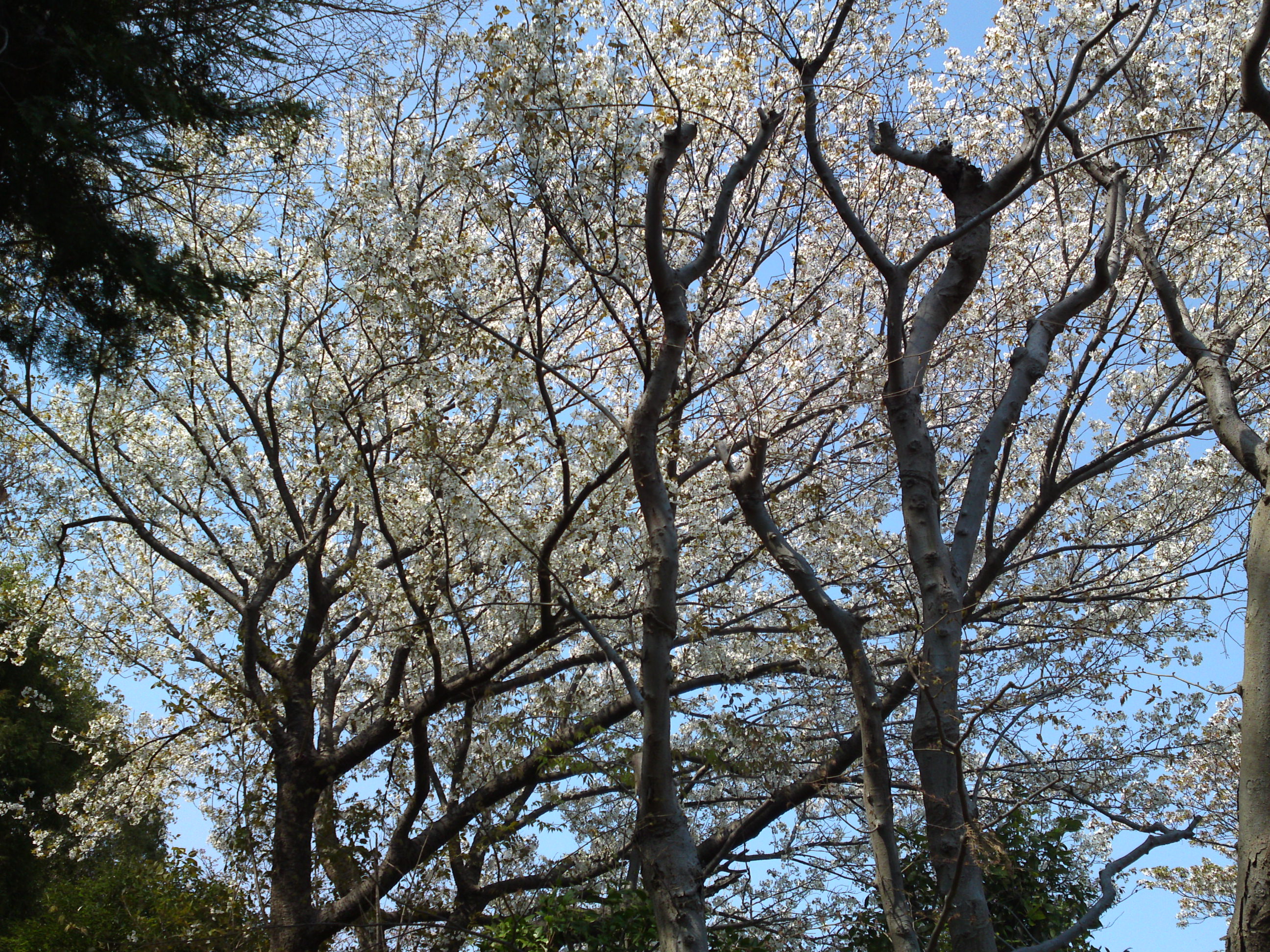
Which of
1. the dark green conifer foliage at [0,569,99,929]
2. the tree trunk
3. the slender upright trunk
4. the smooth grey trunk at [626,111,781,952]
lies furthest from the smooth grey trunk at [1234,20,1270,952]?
the dark green conifer foliage at [0,569,99,929]

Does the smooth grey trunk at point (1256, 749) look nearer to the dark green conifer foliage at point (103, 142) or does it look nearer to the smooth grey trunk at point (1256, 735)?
the smooth grey trunk at point (1256, 735)

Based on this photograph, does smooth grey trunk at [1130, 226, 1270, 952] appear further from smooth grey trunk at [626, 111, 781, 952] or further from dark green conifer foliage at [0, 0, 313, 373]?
dark green conifer foliage at [0, 0, 313, 373]

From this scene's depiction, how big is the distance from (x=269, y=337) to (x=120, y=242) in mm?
3315

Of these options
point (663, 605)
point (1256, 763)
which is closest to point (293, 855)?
point (663, 605)

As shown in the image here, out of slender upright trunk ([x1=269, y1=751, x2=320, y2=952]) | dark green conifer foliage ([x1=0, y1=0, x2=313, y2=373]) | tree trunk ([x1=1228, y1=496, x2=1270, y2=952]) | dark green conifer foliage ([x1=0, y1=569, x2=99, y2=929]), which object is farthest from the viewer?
dark green conifer foliage ([x1=0, y1=569, x2=99, y2=929])

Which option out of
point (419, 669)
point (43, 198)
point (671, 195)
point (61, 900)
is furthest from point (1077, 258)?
point (61, 900)

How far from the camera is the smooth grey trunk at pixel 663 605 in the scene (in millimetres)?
3578

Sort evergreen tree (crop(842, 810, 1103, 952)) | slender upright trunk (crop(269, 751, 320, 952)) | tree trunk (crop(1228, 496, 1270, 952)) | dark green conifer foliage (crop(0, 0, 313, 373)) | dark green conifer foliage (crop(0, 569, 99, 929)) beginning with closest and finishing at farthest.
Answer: tree trunk (crop(1228, 496, 1270, 952)) → dark green conifer foliage (crop(0, 0, 313, 373)) → evergreen tree (crop(842, 810, 1103, 952)) → slender upright trunk (crop(269, 751, 320, 952)) → dark green conifer foliage (crop(0, 569, 99, 929))

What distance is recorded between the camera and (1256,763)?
2.54 m

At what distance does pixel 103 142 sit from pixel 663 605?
3.22 m

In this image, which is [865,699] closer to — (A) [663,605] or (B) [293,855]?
(A) [663,605]

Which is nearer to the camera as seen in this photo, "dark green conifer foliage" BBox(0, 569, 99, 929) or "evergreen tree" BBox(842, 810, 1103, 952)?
"evergreen tree" BBox(842, 810, 1103, 952)

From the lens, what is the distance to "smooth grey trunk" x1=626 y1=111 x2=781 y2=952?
3578 mm

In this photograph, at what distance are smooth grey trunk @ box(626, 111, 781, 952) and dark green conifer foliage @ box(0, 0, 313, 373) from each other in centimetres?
233
